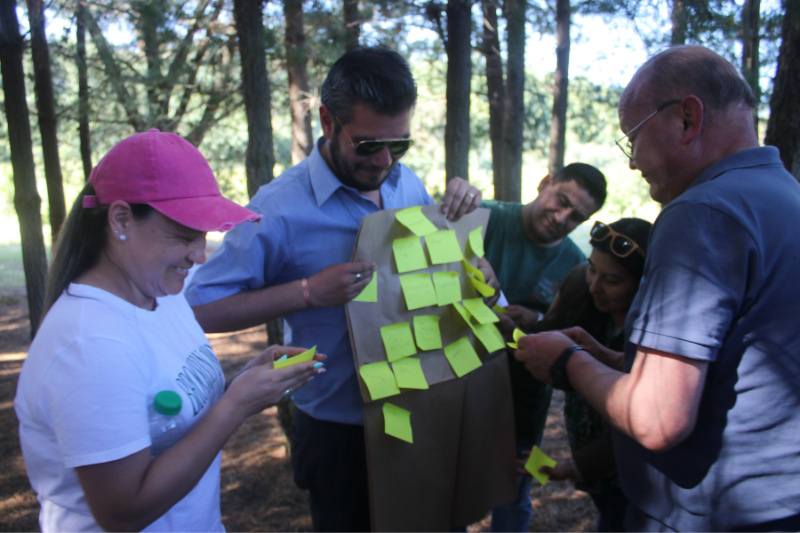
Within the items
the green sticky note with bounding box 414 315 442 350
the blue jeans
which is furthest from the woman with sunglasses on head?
the green sticky note with bounding box 414 315 442 350

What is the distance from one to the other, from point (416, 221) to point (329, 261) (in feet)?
1.13

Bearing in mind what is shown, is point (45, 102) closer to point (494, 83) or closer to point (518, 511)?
point (518, 511)

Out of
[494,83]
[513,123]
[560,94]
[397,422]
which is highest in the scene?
[494,83]

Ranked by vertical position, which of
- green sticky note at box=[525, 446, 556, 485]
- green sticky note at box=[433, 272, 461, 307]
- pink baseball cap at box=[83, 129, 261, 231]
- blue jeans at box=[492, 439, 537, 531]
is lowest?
blue jeans at box=[492, 439, 537, 531]

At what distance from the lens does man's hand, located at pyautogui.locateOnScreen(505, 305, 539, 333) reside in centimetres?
241

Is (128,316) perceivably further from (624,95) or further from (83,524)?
(624,95)

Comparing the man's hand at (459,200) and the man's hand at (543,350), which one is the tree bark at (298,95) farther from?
the man's hand at (543,350)

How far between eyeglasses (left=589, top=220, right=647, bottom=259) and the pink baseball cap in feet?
4.56

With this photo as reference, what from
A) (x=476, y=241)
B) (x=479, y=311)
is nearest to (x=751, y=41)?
(x=476, y=241)

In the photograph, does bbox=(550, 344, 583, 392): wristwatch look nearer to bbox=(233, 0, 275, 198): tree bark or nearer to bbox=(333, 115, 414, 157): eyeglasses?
bbox=(333, 115, 414, 157): eyeglasses

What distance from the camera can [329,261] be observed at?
188 cm

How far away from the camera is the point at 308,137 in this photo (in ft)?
28.4

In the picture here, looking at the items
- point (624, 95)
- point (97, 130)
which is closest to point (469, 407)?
point (624, 95)

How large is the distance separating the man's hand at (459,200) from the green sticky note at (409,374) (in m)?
0.56
